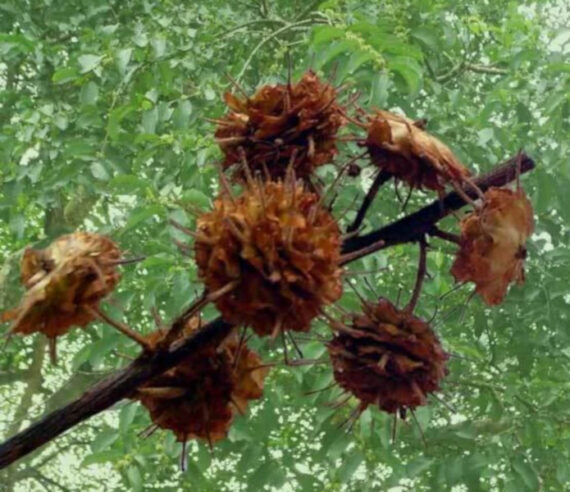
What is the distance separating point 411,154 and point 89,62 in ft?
8.96

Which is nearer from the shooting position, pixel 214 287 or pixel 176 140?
pixel 214 287

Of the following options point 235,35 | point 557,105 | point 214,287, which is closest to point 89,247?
point 214,287

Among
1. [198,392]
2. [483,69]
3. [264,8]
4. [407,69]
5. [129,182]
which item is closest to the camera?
[198,392]

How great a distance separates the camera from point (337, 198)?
3.12 m

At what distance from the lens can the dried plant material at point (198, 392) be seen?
3.34 ft

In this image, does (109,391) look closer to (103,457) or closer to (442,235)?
(442,235)

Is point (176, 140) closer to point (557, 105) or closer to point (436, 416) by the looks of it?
point (557, 105)

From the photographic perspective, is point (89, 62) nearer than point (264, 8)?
Yes

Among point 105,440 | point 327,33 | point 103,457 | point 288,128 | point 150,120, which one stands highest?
point 150,120

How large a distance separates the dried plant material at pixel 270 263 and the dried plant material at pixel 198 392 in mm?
107

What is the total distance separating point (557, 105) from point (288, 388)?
4.57ft

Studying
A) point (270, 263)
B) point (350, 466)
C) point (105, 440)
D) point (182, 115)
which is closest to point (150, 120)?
point (182, 115)

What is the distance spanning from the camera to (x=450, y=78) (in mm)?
4840

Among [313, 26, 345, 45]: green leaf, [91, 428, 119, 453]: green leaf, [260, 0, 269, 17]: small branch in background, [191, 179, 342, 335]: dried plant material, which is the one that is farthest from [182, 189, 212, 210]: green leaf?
[260, 0, 269, 17]: small branch in background
